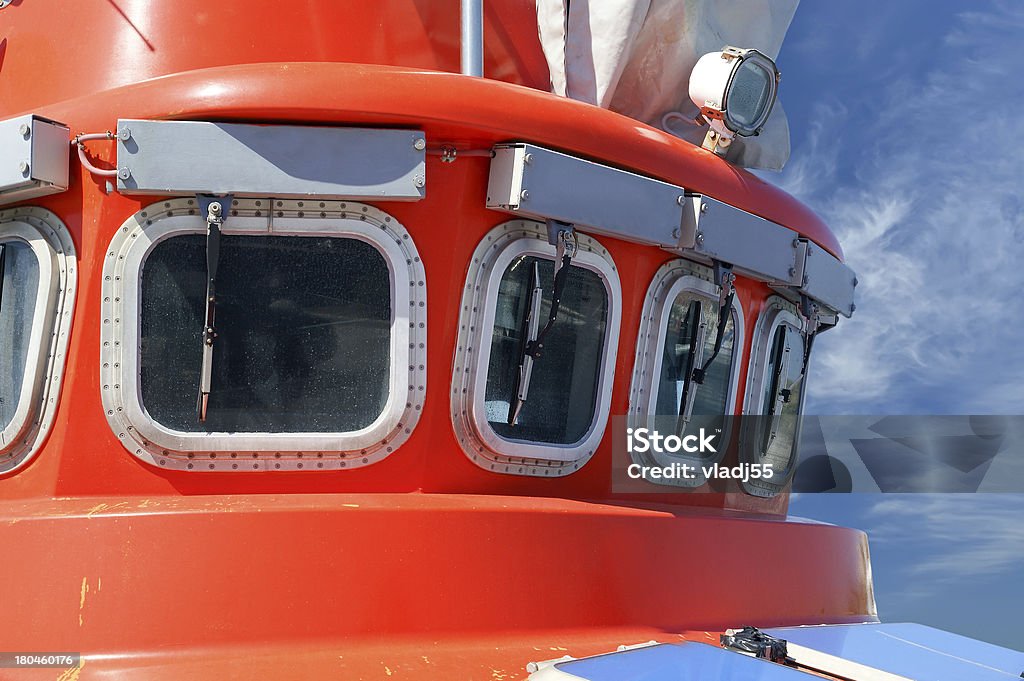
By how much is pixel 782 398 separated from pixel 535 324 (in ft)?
6.69

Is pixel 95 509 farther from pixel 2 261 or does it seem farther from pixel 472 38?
pixel 472 38

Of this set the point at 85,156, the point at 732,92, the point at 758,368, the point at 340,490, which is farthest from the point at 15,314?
the point at 758,368

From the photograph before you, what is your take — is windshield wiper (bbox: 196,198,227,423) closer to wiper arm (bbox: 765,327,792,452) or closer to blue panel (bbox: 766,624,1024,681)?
blue panel (bbox: 766,624,1024,681)

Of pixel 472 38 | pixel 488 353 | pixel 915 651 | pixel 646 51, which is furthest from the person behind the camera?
pixel 646 51

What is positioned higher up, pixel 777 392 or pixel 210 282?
pixel 210 282

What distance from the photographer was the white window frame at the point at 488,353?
404 cm

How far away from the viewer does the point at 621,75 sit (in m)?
4.99

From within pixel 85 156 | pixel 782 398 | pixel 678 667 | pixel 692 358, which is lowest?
pixel 678 667

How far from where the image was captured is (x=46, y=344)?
391cm

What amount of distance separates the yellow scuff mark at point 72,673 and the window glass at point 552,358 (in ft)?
5.34

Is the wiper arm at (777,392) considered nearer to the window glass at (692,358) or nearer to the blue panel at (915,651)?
the window glass at (692,358)

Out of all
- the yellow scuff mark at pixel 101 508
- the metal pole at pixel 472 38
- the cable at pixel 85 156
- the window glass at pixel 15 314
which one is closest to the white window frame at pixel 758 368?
the metal pole at pixel 472 38

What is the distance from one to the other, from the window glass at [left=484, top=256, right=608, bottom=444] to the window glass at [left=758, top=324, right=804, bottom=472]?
136 cm

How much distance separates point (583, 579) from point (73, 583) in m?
1.77
